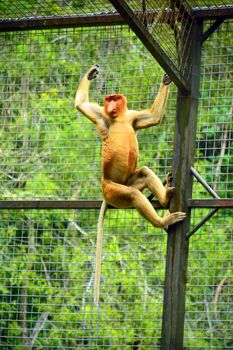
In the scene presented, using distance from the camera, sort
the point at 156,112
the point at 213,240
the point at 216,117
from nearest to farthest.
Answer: the point at 156,112
the point at 216,117
the point at 213,240

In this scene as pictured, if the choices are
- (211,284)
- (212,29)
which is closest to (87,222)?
(211,284)

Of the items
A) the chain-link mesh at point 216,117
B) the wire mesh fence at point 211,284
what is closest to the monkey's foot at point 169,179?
the chain-link mesh at point 216,117

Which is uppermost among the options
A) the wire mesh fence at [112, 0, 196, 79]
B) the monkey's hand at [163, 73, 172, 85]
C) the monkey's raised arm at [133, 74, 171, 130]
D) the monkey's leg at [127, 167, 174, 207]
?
the wire mesh fence at [112, 0, 196, 79]

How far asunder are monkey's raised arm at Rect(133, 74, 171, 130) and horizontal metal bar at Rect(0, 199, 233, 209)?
31.5 inches

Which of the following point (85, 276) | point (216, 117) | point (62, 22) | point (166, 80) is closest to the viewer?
point (166, 80)

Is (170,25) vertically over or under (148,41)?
over

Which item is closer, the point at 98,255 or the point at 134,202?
the point at 134,202

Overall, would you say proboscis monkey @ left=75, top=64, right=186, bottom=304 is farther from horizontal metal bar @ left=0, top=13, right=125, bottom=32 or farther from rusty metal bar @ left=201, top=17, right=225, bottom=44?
rusty metal bar @ left=201, top=17, right=225, bottom=44

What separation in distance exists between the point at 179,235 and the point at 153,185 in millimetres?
561

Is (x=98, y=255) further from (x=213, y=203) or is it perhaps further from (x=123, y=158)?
(x=213, y=203)

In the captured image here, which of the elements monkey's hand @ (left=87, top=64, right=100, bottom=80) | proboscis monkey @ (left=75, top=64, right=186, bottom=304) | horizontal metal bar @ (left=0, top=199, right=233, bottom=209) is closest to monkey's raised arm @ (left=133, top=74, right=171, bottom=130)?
proboscis monkey @ (left=75, top=64, right=186, bottom=304)

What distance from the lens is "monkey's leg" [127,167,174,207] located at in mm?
10648

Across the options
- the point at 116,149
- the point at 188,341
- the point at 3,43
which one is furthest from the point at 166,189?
the point at 188,341

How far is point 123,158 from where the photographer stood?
10.8m
